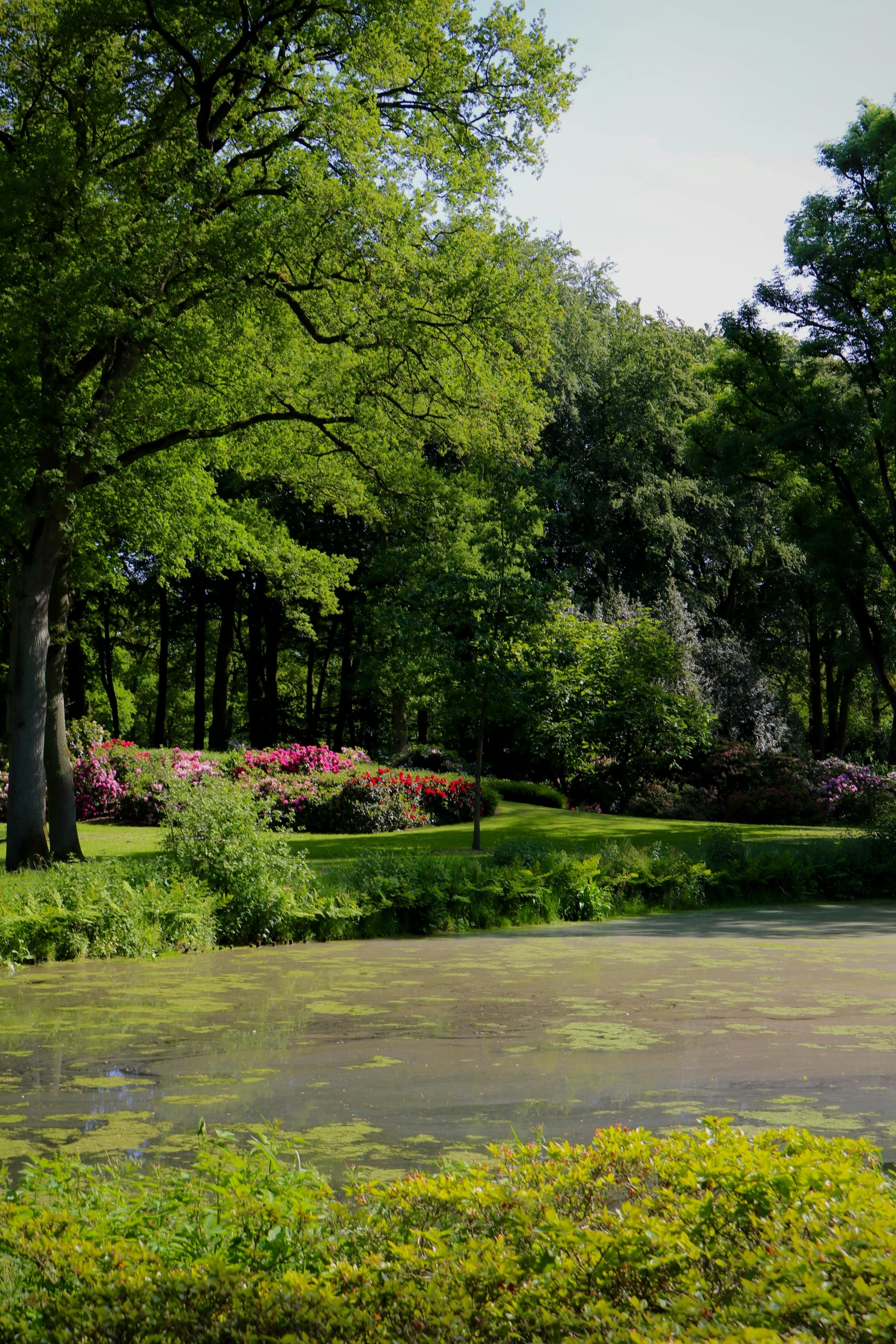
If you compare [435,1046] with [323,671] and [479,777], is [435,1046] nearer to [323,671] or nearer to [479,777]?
[479,777]

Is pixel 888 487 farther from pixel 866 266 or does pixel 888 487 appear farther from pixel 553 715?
pixel 553 715

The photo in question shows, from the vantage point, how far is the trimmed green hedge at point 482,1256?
104 inches

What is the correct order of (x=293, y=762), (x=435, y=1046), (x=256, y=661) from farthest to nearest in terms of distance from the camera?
(x=256, y=661) < (x=293, y=762) < (x=435, y=1046)

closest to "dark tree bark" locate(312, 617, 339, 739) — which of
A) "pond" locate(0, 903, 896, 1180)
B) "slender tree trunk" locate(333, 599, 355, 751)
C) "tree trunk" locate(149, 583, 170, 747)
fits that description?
"slender tree trunk" locate(333, 599, 355, 751)

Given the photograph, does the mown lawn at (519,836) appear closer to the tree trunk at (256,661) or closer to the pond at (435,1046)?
the pond at (435,1046)

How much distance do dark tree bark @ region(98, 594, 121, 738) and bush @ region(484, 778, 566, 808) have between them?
20.4m

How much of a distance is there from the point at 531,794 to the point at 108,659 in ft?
75.8

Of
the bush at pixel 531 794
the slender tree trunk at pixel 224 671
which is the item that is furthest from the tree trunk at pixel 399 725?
the bush at pixel 531 794

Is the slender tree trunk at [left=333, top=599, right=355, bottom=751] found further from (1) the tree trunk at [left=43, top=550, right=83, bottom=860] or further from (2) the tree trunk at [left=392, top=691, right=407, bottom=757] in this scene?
(1) the tree trunk at [left=43, top=550, right=83, bottom=860]

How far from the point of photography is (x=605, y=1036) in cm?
689

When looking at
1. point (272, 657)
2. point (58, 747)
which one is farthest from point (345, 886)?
point (272, 657)

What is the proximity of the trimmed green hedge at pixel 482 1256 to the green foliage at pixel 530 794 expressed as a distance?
68.5 feet

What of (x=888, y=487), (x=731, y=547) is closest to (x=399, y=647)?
(x=888, y=487)

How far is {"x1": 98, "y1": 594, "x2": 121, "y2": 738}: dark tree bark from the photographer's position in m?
40.7
